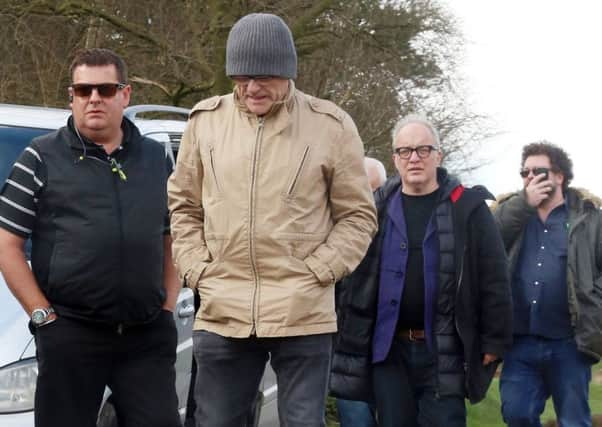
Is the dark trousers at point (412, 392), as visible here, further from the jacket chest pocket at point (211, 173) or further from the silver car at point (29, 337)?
the jacket chest pocket at point (211, 173)

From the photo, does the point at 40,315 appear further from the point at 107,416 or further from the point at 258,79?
the point at 258,79

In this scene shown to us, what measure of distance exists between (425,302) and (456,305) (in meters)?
0.15

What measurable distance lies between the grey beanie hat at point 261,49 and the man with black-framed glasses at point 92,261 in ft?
2.20

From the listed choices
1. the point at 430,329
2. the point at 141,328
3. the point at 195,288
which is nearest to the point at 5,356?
the point at 141,328

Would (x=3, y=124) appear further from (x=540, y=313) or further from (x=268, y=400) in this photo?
(x=540, y=313)

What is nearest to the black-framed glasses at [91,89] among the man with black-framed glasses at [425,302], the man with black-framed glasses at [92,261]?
the man with black-framed glasses at [92,261]

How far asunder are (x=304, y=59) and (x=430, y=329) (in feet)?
37.5

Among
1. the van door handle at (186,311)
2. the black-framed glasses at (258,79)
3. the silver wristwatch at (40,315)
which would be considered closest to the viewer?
the black-framed glasses at (258,79)

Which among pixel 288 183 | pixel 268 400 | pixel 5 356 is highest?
pixel 288 183

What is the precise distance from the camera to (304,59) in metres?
16.5

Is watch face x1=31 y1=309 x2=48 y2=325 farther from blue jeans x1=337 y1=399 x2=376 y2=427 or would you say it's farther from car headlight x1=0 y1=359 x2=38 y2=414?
blue jeans x1=337 y1=399 x2=376 y2=427

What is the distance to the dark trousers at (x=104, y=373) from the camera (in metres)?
4.56

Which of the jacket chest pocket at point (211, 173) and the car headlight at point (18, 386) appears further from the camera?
the car headlight at point (18, 386)

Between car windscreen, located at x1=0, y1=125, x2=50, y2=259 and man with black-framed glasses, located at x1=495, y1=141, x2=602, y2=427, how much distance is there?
263cm
